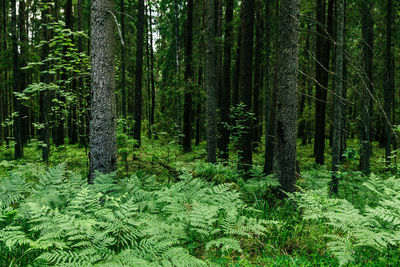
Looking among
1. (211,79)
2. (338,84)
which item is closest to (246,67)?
(211,79)

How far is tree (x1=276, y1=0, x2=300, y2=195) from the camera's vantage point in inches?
176

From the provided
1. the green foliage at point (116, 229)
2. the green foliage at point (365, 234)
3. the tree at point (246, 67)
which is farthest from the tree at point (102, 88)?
the tree at point (246, 67)

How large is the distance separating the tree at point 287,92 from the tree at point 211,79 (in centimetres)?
359

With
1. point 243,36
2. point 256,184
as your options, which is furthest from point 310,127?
point 256,184

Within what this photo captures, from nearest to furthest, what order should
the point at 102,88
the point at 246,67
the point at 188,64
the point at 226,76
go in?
the point at 102,88 → the point at 246,67 → the point at 226,76 → the point at 188,64

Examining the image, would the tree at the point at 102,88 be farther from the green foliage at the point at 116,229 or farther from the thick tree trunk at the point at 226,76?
the thick tree trunk at the point at 226,76

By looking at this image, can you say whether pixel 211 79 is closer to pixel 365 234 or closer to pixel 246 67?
pixel 246 67

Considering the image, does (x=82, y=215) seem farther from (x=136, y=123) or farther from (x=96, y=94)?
(x=136, y=123)

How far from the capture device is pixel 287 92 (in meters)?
4.54

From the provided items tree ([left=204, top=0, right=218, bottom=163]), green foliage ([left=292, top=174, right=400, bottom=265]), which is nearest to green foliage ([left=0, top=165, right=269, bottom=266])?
green foliage ([left=292, top=174, right=400, bottom=265])

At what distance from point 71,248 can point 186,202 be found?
5.82 feet

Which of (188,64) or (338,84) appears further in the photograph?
(188,64)

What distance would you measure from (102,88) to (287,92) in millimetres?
3455

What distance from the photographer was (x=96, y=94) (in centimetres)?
452
